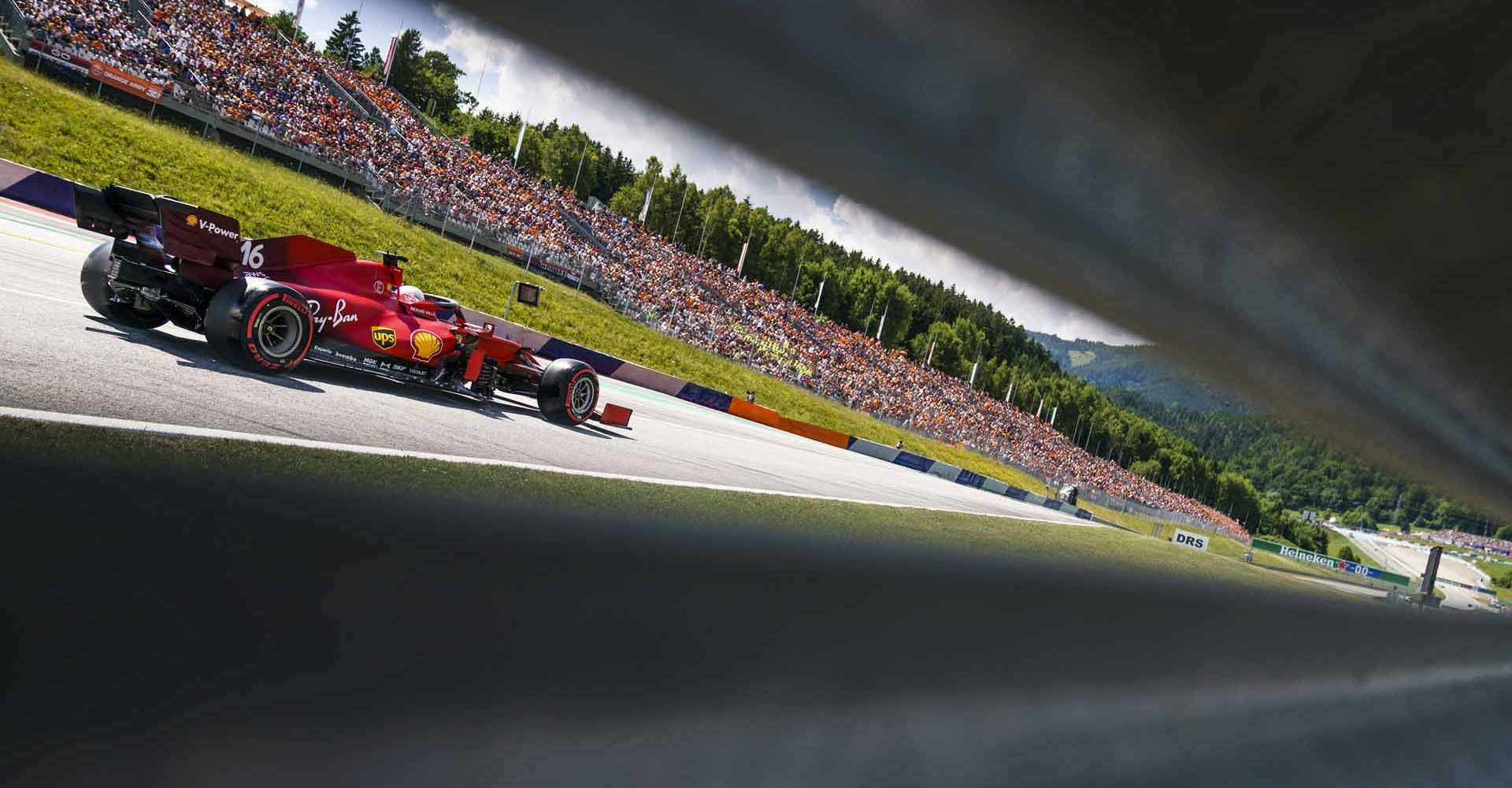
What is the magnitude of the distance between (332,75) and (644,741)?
10.8 meters

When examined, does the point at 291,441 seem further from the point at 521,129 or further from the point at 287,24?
the point at 287,24

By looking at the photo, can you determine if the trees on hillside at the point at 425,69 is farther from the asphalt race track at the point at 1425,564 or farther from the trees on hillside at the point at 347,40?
the asphalt race track at the point at 1425,564

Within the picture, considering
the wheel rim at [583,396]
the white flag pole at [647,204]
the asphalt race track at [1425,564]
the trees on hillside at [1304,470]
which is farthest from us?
the asphalt race track at [1425,564]

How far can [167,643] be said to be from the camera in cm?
196

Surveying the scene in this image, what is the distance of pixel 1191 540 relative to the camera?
85.9ft

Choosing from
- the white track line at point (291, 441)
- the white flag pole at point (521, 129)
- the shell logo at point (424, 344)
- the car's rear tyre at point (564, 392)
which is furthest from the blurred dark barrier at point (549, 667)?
the car's rear tyre at point (564, 392)

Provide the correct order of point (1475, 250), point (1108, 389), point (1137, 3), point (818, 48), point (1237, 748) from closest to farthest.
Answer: point (1137, 3) → point (818, 48) → point (1237, 748) → point (1475, 250) → point (1108, 389)

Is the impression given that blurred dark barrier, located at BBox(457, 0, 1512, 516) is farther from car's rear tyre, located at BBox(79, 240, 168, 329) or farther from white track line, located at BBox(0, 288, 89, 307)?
white track line, located at BBox(0, 288, 89, 307)

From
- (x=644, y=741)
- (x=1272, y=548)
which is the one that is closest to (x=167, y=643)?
(x=644, y=741)

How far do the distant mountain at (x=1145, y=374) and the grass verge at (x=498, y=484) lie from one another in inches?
72.5

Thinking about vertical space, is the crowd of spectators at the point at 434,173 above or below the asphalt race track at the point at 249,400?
above

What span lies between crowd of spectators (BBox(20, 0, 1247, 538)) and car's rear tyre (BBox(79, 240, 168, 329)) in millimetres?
3403

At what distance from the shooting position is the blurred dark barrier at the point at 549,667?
5.84 feet

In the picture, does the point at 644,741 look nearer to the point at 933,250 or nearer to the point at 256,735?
the point at 256,735
